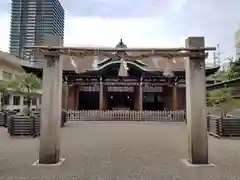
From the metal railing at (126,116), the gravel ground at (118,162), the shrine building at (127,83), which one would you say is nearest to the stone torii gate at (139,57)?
the gravel ground at (118,162)

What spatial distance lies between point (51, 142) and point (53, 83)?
143cm

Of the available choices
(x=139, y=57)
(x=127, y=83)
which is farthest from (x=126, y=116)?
(x=139, y=57)

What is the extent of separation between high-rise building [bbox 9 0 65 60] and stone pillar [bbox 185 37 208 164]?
4314 centimetres

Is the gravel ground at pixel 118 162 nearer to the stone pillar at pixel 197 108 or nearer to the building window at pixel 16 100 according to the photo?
the stone pillar at pixel 197 108

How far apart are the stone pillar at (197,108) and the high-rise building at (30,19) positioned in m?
43.1

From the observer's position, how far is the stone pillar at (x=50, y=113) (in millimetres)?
6574

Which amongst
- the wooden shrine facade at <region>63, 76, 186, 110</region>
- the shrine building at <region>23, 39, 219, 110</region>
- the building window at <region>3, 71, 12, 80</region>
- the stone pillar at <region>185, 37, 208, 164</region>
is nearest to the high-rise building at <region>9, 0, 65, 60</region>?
the building window at <region>3, 71, 12, 80</region>

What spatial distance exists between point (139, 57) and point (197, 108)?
1909mm

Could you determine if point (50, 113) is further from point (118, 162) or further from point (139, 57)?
point (139, 57)

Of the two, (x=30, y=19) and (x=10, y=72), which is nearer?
(x=10, y=72)

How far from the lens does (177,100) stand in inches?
1047

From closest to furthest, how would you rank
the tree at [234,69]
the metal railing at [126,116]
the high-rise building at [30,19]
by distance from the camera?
the metal railing at [126,116] → the tree at [234,69] → the high-rise building at [30,19]

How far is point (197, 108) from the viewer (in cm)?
668

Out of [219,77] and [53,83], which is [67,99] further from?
[53,83]
